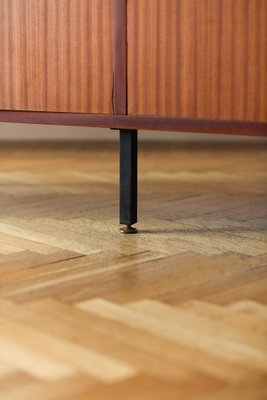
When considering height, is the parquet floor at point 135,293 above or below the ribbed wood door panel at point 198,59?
below

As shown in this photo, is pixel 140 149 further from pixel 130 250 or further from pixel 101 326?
pixel 101 326

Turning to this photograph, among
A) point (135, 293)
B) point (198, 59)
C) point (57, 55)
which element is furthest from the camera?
point (57, 55)

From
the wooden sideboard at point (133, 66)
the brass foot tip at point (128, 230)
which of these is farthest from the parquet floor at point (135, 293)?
the wooden sideboard at point (133, 66)

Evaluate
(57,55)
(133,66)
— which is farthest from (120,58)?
(57,55)

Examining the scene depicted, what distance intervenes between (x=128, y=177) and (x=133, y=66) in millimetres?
222

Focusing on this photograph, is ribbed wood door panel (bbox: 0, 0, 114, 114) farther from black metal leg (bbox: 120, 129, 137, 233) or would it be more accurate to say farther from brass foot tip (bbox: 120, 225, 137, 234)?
brass foot tip (bbox: 120, 225, 137, 234)

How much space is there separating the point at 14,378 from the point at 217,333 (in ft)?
0.90

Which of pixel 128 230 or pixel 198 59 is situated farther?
pixel 128 230

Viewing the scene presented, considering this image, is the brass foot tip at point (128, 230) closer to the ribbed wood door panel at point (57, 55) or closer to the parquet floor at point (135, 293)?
the parquet floor at point (135, 293)

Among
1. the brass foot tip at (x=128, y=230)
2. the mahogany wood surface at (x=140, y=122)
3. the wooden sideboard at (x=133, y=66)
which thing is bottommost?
the brass foot tip at (x=128, y=230)

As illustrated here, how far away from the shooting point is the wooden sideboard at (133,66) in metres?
1.42

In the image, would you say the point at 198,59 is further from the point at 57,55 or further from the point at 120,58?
the point at 57,55

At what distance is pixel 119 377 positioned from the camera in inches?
34.5

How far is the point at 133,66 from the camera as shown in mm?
1524
